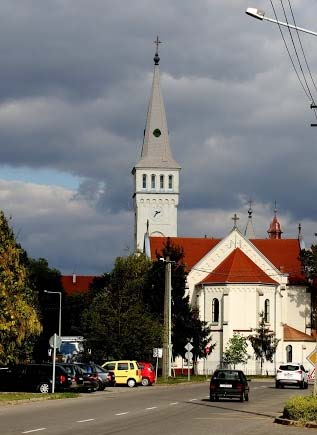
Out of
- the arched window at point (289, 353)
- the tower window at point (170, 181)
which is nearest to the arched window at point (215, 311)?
the arched window at point (289, 353)

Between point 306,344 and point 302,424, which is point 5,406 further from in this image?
point 306,344

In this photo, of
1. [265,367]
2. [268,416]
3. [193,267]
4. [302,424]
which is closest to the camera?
[302,424]

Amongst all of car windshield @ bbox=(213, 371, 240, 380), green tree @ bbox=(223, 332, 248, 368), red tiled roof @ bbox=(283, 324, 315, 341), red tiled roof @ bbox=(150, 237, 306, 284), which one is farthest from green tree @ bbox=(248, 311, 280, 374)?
car windshield @ bbox=(213, 371, 240, 380)

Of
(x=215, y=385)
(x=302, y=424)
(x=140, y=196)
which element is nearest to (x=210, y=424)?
(x=302, y=424)

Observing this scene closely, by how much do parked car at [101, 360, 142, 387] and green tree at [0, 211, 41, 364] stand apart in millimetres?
10899

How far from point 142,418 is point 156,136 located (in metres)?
88.4

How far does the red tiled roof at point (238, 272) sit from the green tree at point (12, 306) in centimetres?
4999

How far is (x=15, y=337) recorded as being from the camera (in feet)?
136

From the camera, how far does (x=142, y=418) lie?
2594 cm

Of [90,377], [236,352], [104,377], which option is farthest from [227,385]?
[236,352]

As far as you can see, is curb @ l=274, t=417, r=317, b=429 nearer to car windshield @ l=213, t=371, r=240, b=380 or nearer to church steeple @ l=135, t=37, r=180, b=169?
car windshield @ l=213, t=371, r=240, b=380

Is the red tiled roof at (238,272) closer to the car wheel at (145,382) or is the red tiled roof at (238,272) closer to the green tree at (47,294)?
the green tree at (47,294)

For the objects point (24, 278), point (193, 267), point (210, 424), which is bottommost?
point (210, 424)

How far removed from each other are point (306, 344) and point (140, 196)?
101 ft
